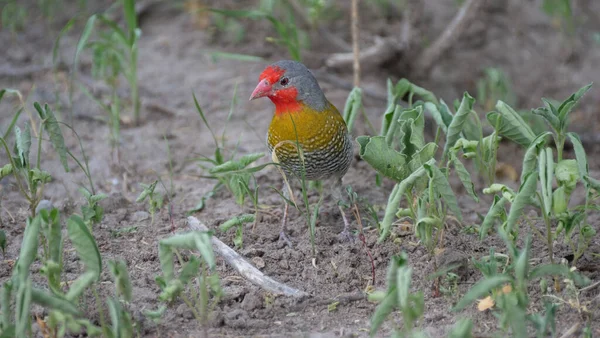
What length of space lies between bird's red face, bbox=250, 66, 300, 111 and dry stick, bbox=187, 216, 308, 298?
1.01 meters

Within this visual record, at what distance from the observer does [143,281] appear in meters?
3.74

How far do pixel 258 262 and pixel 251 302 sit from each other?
1.50 ft

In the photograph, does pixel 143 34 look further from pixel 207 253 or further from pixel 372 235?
pixel 207 253

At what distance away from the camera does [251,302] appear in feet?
11.6

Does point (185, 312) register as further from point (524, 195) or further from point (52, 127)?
point (524, 195)

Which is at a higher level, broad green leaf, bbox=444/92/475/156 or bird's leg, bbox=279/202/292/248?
broad green leaf, bbox=444/92/475/156

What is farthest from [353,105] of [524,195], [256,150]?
[524,195]

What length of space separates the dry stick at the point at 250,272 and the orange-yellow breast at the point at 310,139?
2.30ft

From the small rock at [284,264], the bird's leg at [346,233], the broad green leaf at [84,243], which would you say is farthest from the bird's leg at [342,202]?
the broad green leaf at [84,243]

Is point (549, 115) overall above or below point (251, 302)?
above

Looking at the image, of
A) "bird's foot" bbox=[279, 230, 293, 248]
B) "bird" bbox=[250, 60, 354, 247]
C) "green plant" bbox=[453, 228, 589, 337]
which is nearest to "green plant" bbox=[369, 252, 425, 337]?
"green plant" bbox=[453, 228, 589, 337]

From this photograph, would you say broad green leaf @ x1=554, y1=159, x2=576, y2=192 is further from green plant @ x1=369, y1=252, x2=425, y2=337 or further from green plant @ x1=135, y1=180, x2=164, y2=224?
green plant @ x1=135, y1=180, x2=164, y2=224

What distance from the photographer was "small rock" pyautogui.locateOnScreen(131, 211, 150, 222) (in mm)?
4508

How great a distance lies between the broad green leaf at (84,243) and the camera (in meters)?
2.99
